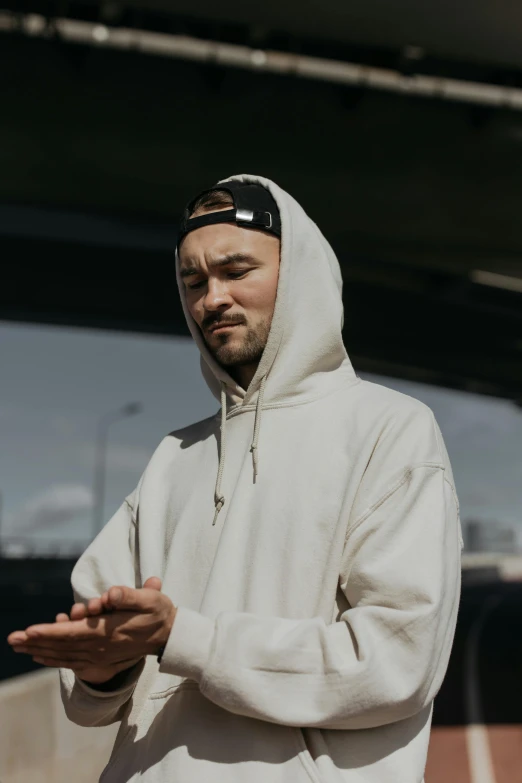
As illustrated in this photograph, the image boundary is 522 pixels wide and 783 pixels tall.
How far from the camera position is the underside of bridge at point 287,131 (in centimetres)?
1150

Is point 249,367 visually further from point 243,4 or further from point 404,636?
point 243,4

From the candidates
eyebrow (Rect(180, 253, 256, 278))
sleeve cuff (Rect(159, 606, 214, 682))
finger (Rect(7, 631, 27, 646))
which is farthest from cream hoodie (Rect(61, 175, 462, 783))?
finger (Rect(7, 631, 27, 646))

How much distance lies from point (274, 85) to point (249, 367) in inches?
426

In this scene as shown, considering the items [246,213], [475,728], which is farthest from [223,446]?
[475,728]

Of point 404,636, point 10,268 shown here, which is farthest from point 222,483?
point 10,268

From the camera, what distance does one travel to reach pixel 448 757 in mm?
9875

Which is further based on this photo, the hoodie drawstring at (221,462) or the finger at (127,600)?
the hoodie drawstring at (221,462)

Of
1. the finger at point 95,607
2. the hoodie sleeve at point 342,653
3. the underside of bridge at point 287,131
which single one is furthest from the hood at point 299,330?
the underside of bridge at point 287,131

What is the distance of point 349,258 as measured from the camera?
1828 centimetres

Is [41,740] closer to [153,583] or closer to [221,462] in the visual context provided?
[221,462]

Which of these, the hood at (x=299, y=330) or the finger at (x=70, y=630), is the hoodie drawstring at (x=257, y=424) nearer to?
the hood at (x=299, y=330)

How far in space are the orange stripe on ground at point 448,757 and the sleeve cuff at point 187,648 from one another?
7413 millimetres

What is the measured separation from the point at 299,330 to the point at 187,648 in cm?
94

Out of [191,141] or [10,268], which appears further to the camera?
[10,268]
